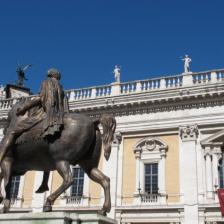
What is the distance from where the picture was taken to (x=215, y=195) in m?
21.7

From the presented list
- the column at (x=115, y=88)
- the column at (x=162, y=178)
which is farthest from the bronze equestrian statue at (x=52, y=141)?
the column at (x=115, y=88)

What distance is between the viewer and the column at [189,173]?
71.2 ft

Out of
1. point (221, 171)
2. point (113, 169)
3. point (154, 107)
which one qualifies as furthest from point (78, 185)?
point (221, 171)

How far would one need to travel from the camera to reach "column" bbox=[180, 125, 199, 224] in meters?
21.7

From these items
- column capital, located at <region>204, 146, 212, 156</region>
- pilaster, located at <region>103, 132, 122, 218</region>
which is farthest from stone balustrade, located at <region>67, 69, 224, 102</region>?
column capital, located at <region>204, 146, 212, 156</region>

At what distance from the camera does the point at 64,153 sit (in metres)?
6.29

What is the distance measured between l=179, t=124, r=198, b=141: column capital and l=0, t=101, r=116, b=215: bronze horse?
17141 millimetres

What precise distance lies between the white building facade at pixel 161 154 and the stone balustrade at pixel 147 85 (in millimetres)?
55

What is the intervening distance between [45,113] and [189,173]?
56.1 ft

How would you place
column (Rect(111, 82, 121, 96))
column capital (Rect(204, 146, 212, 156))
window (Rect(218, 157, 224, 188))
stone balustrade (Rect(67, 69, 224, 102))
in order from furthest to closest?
column (Rect(111, 82, 121, 96)) < stone balustrade (Rect(67, 69, 224, 102)) < column capital (Rect(204, 146, 212, 156)) < window (Rect(218, 157, 224, 188))

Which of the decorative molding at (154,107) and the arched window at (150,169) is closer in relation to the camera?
the arched window at (150,169)

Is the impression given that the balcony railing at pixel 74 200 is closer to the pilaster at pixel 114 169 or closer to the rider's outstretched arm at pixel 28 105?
the pilaster at pixel 114 169

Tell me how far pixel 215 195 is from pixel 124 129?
6.62m

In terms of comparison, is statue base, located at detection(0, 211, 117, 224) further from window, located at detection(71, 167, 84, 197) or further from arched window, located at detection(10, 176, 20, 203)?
arched window, located at detection(10, 176, 20, 203)
